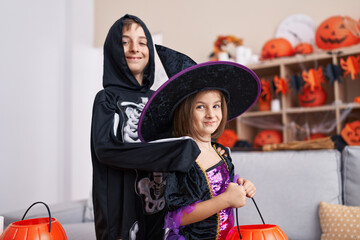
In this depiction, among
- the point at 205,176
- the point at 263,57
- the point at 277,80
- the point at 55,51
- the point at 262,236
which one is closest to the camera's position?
the point at 262,236

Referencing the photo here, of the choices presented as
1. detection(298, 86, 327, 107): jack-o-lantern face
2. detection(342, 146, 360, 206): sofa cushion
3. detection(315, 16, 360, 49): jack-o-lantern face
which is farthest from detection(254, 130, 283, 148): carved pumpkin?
detection(342, 146, 360, 206): sofa cushion

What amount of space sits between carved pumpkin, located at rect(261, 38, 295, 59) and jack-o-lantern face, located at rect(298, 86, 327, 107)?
0.42m

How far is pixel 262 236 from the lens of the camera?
99 centimetres

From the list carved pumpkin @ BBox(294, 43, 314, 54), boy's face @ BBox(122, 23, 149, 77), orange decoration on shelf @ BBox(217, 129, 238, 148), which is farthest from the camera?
orange decoration on shelf @ BBox(217, 129, 238, 148)

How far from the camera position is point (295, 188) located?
189cm

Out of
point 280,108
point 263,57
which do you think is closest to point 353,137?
point 280,108

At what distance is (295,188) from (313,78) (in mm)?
1350

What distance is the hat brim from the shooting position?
112cm

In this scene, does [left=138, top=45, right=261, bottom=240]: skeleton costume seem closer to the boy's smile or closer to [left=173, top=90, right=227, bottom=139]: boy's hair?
[left=173, top=90, right=227, bottom=139]: boy's hair

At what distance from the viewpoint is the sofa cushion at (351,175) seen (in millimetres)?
1795

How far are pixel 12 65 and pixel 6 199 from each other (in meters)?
1.42

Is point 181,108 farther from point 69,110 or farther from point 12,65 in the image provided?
point 69,110

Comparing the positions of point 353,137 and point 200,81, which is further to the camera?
point 353,137

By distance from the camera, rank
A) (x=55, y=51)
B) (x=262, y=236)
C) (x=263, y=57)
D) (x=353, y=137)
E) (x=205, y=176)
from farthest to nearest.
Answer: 1. (x=55, y=51)
2. (x=263, y=57)
3. (x=353, y=137)
4. (x=205, y=176)
5. (x=262, y=236)
